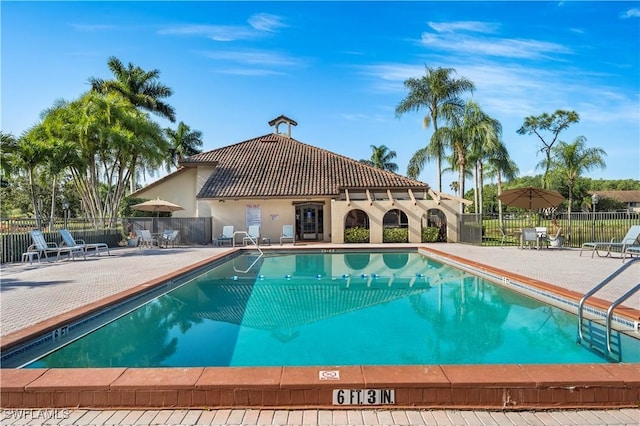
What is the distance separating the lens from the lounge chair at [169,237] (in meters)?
20.7

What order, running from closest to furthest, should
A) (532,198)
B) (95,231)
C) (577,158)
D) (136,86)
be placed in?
(532,198)
(95,231)
(136,86)
(577,158)

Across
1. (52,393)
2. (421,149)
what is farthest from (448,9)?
(421,149)

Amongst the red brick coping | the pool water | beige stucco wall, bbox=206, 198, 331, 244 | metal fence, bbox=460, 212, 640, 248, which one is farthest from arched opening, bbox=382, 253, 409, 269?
the red brick coping

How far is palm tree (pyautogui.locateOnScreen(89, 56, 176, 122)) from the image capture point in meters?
→ 31.2

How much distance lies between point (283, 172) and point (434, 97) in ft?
45.9

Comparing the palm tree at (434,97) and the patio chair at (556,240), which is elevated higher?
the palm tree at (434,97)

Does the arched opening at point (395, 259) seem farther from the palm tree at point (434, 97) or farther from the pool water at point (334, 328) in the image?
the palm tree at point (434, 97)

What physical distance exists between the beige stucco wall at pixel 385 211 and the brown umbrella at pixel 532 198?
3631 mm

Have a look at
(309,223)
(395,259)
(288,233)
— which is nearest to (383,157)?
(309,223)

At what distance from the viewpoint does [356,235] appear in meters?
22.1

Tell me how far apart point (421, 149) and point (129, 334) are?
28.4m

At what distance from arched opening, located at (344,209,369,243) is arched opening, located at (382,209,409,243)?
1.10m

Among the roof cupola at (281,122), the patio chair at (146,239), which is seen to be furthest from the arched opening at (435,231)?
the patio chair at (146,239)

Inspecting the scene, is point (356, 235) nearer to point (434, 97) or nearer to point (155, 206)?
point (155, 206)
